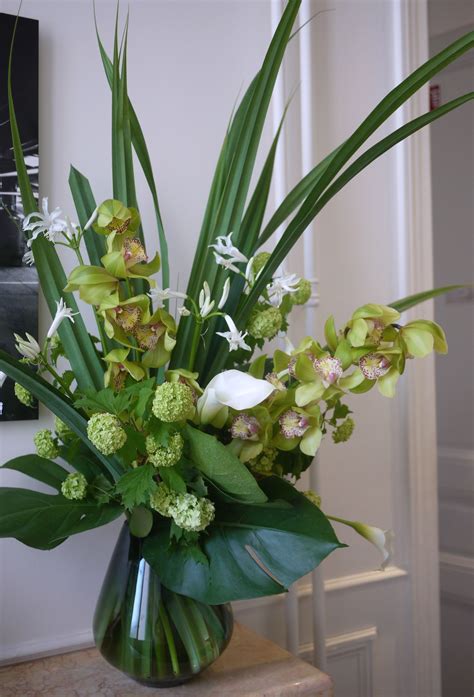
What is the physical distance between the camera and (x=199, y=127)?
133 centimetres

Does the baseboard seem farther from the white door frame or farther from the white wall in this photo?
the white wall

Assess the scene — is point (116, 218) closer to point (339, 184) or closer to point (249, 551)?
point (339, 184)

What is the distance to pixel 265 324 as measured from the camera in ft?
3.12

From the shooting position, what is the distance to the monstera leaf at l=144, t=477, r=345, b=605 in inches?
32.6

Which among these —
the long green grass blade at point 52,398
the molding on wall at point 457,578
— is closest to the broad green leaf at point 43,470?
the long green grass blade at point 52,398

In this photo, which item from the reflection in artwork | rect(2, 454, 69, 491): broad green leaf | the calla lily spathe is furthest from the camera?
the reflection in artwork

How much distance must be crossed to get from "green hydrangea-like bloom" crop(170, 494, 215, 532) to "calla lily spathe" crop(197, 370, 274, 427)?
0.09 m

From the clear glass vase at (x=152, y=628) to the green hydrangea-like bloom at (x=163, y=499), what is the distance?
123 mm

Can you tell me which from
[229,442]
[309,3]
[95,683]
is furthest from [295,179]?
[95,683]

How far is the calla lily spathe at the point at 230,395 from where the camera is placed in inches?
30.0

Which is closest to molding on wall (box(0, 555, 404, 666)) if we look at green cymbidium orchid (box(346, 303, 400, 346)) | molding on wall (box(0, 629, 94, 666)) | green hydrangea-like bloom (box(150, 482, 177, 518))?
molding on wall (box(0, 629, 94, 666))

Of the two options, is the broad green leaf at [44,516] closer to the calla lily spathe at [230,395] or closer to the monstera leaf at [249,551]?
the monstera leaf at [249,551]

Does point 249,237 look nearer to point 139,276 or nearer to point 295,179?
point 139,276

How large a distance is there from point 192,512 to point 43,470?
303 mm
